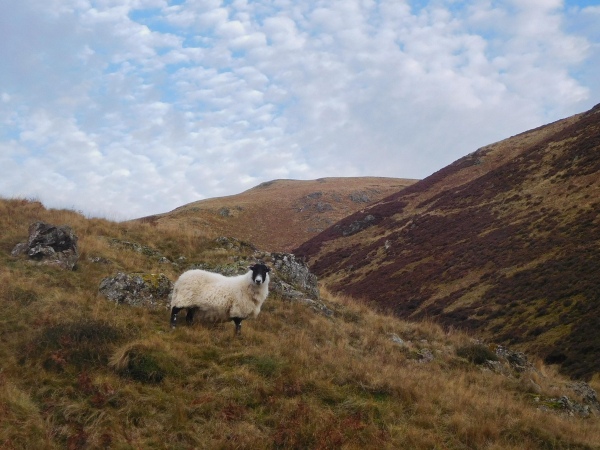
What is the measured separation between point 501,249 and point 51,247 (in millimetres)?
29603

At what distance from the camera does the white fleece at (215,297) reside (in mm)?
10578

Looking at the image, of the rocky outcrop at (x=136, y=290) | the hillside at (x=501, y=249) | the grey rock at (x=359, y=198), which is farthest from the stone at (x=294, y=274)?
the grey rock at (x=359, y=198)

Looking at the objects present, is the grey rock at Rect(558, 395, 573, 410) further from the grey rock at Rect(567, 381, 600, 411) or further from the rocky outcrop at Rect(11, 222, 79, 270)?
the rocky outcrop at Rect(11, 222, 79, 270)

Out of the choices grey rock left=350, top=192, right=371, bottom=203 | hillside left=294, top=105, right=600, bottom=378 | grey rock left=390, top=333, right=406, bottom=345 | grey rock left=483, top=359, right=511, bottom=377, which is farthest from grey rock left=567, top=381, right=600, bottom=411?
grey rock left=350, top=192, right=371, bottom=203

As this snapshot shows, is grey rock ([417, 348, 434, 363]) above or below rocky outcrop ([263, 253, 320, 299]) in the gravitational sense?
below

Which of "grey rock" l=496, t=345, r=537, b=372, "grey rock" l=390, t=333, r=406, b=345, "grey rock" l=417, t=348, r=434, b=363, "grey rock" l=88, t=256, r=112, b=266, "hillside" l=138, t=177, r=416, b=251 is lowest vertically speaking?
"grey rock" l=496, t=345, r=537, b=372

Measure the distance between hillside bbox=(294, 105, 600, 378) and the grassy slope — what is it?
10.5 meters

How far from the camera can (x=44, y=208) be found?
19.0 m

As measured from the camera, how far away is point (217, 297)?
1076 cm

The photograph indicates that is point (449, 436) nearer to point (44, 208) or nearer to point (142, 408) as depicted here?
point (142, 408)

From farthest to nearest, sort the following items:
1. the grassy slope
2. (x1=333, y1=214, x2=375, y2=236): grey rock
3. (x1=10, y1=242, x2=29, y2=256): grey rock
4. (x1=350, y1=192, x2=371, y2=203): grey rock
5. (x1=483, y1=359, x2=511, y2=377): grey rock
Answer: (x1=350, y1=192, x2=371, y2=203): grey rock → (x1=333, y1=214, x2=375, y2=236): grey rock → (x1=10, y1=242, x2=29, y2=256): grey rock → (x1=483, y1=359, x2=511, y2=377): grey rock → the grassy slope

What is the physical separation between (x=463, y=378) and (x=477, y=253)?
24.3 metres

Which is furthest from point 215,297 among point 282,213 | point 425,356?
point 282,213

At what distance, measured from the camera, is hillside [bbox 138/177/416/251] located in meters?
60.0
